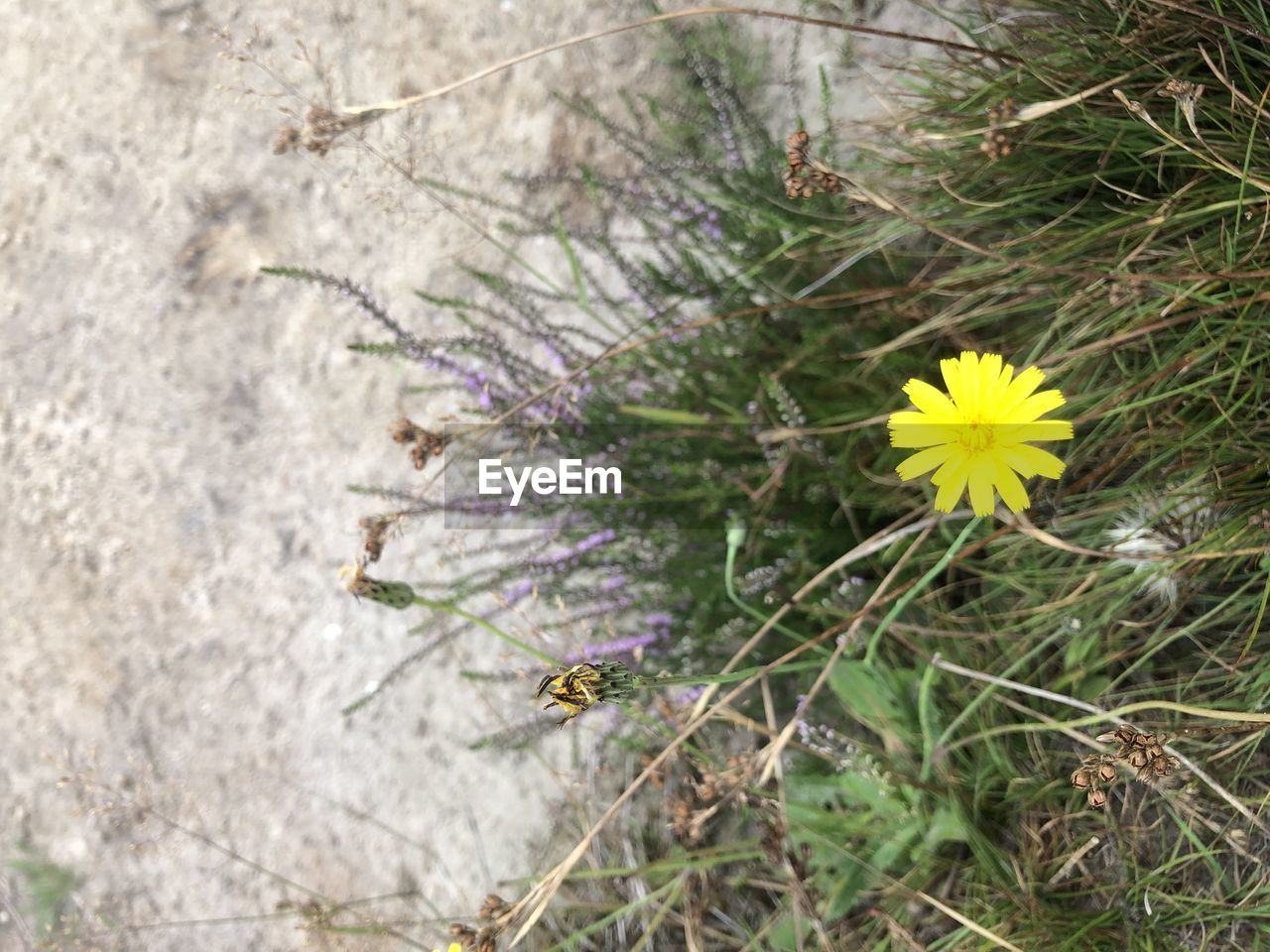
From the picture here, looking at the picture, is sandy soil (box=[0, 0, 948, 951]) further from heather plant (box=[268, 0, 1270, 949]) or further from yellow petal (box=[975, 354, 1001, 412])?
yellow petal (box=[975, 354, 1001, 412])

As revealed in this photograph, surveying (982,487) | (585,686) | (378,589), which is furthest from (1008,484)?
(378,589)

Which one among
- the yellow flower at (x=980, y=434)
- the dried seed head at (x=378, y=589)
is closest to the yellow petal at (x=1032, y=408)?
the yellow flower at (x=980, y=434)

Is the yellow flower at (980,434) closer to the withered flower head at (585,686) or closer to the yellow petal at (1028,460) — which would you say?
the yellow petal at (1028,460)

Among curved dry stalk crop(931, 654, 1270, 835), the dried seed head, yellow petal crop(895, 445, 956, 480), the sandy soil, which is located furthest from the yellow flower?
the sandy soil

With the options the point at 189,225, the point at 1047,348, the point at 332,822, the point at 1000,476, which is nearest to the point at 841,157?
the point at 1047,348

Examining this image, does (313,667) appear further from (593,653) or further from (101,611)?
(593,653)
